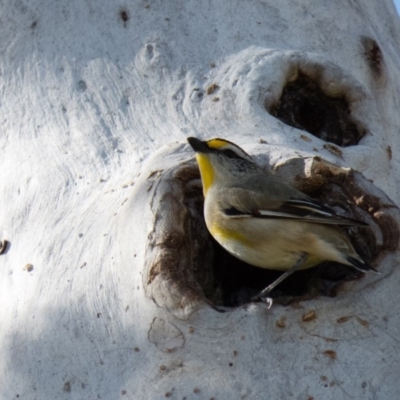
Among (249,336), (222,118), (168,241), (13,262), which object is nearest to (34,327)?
(13,262)

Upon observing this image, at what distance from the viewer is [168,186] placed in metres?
3.70

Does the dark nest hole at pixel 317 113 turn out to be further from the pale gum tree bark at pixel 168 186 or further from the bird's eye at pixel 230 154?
the bird's eye at pixel 230 154

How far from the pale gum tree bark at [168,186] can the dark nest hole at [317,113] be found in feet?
0.13

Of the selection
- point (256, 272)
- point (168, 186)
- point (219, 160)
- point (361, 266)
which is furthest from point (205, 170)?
point (361, 266)

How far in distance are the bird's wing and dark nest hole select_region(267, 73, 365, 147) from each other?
Result: 619 mm

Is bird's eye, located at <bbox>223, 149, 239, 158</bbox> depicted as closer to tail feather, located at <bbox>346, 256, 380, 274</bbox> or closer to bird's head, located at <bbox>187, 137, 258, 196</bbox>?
bird's head, located at <bbox>187, 137, 258, 196</bbox>

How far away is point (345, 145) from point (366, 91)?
0.98 feet

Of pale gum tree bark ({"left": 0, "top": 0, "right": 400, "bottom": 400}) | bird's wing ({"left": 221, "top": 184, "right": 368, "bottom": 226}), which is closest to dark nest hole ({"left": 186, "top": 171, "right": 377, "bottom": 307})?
pale gum tree bark ({"left": 0, "top": 0, "right": 400, "bottom": 400})

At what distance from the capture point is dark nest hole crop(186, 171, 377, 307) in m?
3.85

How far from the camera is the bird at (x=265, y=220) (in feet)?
12.3

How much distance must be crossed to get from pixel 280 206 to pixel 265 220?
10cm

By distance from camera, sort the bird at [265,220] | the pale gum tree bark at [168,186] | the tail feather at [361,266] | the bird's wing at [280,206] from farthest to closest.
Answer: the bird at [265,220] → the bird's wing at [280,206] → the tail feather at [361,266] → the pale gum tree bark at [168,186]

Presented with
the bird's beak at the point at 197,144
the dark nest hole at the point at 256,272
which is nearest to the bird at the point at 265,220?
the bird's beak at the point at 197,144

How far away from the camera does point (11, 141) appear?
14.2 feet
